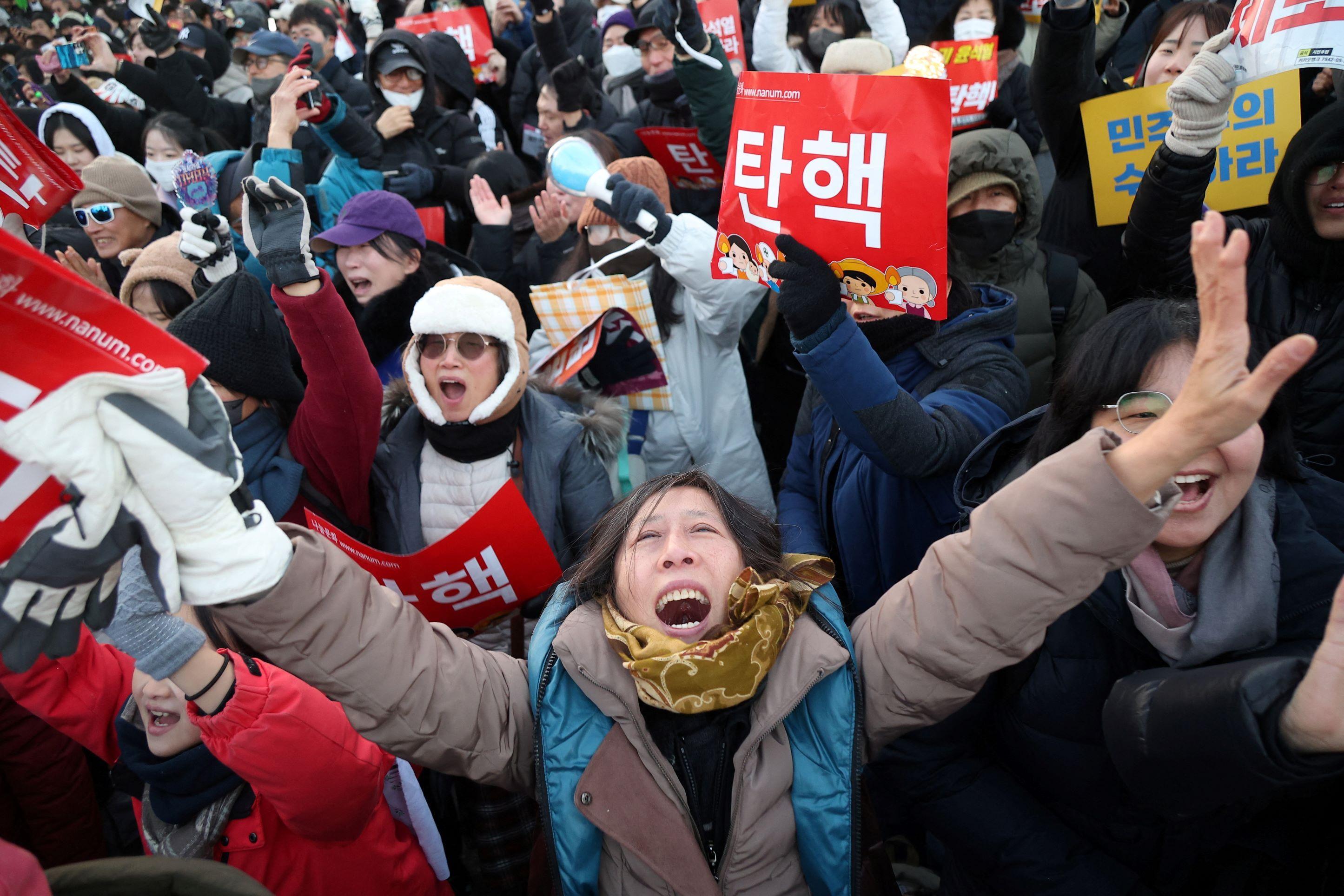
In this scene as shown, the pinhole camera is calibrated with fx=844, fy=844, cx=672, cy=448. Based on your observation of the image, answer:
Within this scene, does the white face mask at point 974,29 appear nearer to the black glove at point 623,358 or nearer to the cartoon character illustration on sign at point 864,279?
the black glove at point 623,358

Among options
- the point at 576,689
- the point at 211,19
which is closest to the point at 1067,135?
the point at 576,689

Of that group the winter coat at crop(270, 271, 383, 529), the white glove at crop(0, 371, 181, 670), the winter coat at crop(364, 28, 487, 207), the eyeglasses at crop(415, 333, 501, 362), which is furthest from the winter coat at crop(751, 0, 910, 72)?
the white glove at crop(0, 371, 181, 670)

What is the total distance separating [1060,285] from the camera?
10.2 feet

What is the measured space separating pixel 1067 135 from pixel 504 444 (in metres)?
2.76

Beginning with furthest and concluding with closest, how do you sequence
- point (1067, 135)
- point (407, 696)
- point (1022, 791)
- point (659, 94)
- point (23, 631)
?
1. point (659, 94)
2. point (1067, 135)
3. point (1022, 791)
4. point (407, 696)
5. point (23, 631)

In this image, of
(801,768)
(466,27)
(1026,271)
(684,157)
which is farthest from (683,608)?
(466,27)

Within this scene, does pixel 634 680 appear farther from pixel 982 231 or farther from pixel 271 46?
pixel 271 46

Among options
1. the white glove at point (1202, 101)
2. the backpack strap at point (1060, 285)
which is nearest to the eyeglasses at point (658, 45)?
the backpack strap at point (1060, 285)

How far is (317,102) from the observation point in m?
4.22

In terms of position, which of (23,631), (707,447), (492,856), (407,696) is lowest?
(492,856)

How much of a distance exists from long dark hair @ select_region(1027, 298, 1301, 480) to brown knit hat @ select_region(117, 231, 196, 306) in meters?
2.78

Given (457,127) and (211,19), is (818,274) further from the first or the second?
(211,19)

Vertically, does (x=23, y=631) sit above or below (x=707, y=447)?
above

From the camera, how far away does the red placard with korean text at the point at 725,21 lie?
494 cm
